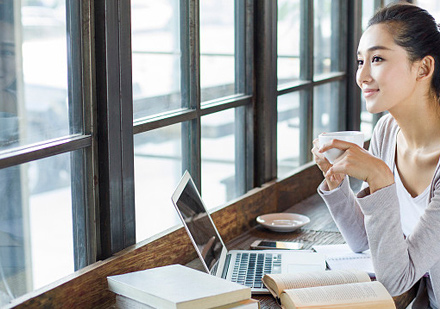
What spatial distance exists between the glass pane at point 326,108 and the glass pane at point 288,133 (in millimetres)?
238

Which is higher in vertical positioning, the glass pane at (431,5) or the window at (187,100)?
the glass pane at (431,5)

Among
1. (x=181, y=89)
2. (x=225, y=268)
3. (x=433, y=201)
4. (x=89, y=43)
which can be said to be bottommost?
(x=225, y=268)

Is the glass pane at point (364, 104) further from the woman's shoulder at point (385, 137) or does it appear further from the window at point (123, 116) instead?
the woman's shoulder at point (385, 137)

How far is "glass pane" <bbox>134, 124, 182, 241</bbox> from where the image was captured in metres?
1.85

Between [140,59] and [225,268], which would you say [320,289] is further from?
[140,59]

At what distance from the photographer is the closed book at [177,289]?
1.33 m

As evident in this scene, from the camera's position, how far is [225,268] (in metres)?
1.84

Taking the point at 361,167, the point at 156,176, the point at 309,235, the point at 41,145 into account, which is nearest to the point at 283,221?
the point at 309,235

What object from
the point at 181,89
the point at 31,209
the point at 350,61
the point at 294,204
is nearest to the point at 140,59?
the point at 181,89

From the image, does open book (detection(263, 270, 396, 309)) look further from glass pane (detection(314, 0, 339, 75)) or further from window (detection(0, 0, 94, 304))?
glass pane (detection(314, 0, 339, 75))

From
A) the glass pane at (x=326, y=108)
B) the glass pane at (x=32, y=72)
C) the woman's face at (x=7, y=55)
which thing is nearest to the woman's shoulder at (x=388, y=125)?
the glass pane at (x=326, y=108)

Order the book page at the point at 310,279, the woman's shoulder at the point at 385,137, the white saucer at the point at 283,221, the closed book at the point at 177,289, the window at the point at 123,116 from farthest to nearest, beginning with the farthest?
the white saucer at the point at 283,221
the woman's shoulder at the point at 385,137
the book page at the point at 310,279
the window at the point at 123,116
the closed book at the point at 177,289

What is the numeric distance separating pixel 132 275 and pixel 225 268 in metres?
0.40

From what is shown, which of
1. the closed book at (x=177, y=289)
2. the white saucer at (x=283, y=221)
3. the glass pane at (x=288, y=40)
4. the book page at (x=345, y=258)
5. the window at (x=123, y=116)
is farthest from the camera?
the glass pane at (x=288, y=40)
